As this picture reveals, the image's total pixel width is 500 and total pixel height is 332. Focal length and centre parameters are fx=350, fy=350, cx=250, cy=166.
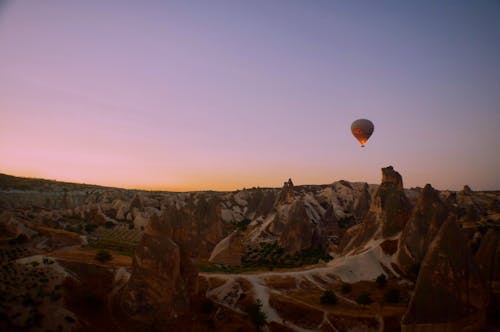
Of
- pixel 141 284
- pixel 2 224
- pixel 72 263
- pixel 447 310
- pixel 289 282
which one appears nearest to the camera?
pixel 447 310

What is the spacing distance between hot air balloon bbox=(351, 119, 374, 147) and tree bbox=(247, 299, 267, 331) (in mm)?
24921

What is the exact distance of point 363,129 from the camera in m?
40.8

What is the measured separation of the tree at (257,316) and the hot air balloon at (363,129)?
24921mm

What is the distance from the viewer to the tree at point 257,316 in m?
22.2

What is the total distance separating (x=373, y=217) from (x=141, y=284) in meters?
23.2

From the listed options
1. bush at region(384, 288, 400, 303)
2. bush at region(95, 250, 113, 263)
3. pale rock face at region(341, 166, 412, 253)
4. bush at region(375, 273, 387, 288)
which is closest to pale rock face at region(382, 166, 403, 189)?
pale rock face at region(341, 166, 412, 253)

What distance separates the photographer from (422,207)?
99.1ft

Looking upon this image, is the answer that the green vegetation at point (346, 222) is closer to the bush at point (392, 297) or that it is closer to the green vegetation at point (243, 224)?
the green vegetation at point (243, 224)

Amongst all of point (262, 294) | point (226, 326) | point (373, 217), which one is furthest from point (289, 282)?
point (373, 217)

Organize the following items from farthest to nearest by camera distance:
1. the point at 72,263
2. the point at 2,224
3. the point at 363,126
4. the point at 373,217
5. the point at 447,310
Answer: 1. the point at 363,126
2. the point at 373,217
3. the point at 2,224
4. the point at 72,263
5. the point at 447,310

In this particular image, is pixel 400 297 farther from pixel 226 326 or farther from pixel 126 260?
pixel 126 260

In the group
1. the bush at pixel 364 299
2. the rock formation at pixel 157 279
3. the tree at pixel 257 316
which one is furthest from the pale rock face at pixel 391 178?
the rock formation at pixel 157 279

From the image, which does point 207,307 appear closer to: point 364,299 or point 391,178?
point 364,299

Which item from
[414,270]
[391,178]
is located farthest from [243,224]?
[414,270]
